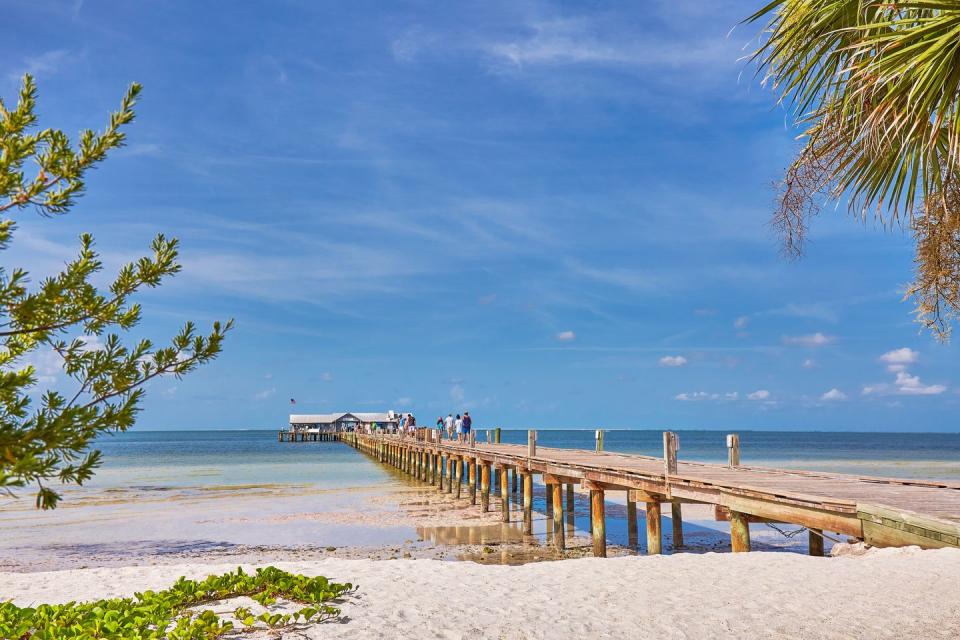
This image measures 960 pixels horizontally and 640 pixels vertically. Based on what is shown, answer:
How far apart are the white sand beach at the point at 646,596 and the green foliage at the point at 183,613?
28cm

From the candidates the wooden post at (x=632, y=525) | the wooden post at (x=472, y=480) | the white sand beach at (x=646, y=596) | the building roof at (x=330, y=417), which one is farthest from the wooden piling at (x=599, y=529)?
the building roof at (x=330, y=417)

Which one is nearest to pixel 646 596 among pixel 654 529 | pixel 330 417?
pixel 654 529

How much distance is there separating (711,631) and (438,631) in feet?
8.43

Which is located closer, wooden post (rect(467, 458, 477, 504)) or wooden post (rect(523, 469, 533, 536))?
wooden post (rect(523, 469, 533, 536))

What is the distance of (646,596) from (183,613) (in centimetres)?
494

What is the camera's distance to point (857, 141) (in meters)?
6.67

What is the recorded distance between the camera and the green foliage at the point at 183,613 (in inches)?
259

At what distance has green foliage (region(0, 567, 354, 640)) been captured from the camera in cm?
657

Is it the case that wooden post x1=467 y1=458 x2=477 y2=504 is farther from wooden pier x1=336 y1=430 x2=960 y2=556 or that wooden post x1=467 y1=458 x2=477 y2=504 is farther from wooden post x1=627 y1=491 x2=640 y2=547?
wooden post x1=627 y1=491 x2=640 y2=547

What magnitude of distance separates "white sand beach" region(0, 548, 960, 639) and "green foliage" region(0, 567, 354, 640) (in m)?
0.28

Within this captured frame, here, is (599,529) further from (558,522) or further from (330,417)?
(330,417)

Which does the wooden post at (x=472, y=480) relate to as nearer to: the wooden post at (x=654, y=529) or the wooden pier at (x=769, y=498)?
the wooden pier at (x=769, y=498)

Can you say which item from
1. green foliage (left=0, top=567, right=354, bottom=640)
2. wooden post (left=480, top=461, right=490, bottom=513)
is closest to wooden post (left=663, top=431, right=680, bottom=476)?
green foliage (left=0, top=567, right=354, bottom=640)

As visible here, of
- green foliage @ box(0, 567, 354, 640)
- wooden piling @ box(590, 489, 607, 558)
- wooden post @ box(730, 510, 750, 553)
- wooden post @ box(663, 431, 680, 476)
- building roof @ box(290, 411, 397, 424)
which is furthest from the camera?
building roof @ box(290, 411, 397, 424)
